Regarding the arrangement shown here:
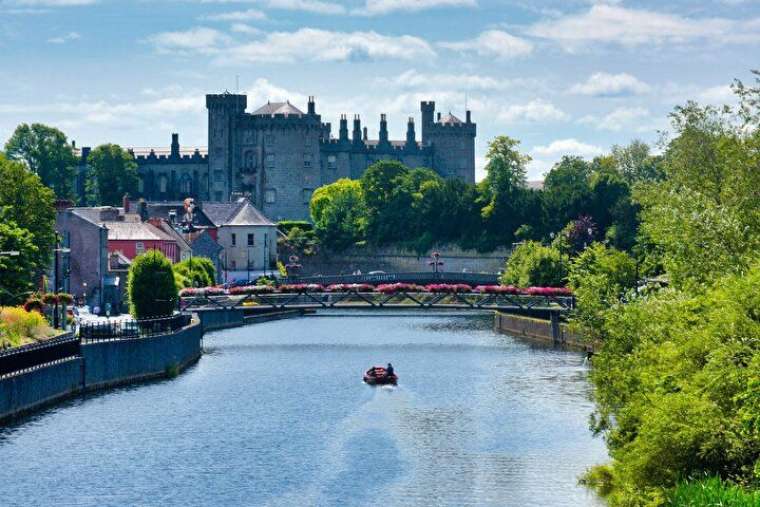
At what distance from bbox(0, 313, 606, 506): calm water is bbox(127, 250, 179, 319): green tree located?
159 inches

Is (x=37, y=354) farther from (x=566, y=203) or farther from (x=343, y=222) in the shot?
(x=343, y=222)

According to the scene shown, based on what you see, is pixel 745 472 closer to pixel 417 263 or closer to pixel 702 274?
pixel 702 274

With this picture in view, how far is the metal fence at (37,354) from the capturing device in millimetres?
61531

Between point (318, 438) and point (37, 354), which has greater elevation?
point (37, 354)

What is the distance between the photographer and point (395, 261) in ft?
630

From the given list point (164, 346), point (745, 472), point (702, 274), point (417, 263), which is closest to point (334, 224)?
point (417, 263)

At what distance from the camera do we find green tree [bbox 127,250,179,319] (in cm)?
9312

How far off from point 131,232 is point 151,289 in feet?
148

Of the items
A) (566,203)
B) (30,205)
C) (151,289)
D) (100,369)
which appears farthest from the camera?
(566,203)

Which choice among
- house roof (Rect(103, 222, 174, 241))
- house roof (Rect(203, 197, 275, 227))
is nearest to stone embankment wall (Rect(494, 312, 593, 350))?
house roof (Rect(103, 222, 174, 241))

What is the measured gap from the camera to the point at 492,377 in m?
82.3

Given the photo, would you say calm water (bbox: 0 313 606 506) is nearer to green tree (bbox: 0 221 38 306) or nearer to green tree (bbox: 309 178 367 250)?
green tree (bbox: 0 221 38 306)

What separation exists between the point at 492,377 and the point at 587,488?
31.5 m

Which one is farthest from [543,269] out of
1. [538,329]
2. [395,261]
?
[395,261]
